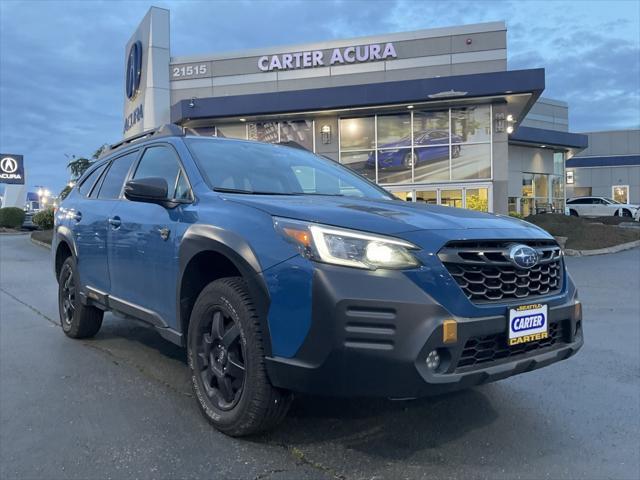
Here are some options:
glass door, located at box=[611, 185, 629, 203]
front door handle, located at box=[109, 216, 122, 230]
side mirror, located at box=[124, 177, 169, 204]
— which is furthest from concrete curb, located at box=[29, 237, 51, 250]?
glass door, located at box=[611, 185, 629, 203]

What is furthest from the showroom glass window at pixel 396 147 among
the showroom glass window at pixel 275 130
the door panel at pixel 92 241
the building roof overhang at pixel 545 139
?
the door panel at pixel 92 241

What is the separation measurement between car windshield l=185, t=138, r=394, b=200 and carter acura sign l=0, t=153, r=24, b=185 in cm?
3901

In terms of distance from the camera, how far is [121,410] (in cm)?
353

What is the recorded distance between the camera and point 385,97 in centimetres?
1839

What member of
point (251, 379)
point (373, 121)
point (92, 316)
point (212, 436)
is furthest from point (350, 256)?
point (373, 121)

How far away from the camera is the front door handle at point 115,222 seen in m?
4.24

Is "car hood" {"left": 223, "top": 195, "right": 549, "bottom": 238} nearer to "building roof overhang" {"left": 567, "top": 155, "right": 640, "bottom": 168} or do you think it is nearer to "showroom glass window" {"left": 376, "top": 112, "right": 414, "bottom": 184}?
"showroom glass window" {"left": 376, "top": 112, "right": 414, "bottom": 184}

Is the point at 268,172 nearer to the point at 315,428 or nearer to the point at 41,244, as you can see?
the point at 315,428

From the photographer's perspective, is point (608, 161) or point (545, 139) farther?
point (608, 161)

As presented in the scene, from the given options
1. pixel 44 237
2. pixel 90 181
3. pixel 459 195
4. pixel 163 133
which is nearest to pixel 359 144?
pixel 459 195

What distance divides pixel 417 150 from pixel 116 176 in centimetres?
1571

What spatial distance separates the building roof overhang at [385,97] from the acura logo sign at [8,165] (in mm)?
22892

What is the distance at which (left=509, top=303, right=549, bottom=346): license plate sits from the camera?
2738 millimetres

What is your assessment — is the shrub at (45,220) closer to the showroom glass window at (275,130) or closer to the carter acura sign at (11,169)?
the showroom glass window at (275,130)
